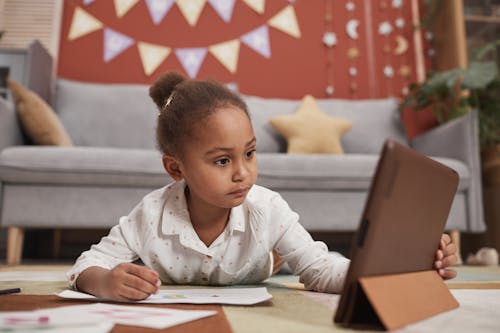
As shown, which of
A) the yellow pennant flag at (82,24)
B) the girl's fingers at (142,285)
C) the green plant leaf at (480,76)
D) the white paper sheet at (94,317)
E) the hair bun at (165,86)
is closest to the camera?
the white paper sheet at (94,317)

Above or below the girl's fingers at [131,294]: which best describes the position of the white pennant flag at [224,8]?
above

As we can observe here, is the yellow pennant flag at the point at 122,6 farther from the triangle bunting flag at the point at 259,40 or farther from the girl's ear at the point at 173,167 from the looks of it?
the girl's ear at the point at 173,167

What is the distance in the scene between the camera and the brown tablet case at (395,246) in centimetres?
51

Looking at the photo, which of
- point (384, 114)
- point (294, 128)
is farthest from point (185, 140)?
point (384, 114)

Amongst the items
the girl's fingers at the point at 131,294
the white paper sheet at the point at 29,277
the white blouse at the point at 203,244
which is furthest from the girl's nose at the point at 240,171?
the white paper sheet at the point at 29,277

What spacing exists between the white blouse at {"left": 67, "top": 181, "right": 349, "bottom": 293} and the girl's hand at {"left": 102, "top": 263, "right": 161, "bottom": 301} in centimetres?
23

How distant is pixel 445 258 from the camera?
0.75m

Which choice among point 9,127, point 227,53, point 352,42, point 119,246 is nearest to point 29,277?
point 119,246

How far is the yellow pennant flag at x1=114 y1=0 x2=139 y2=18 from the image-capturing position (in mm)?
2893

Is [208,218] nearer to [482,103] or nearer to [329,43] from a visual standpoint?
[482,103]

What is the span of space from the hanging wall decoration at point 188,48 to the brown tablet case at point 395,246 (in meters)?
2.41

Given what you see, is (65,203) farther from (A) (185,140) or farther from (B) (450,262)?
(B) (450,262)

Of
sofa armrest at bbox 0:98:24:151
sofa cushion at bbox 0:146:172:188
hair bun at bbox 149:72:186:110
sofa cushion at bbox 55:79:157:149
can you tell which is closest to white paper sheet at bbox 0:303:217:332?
hair bun at bbox 149:72:186:110

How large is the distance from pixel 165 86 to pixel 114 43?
2030 millimetres
